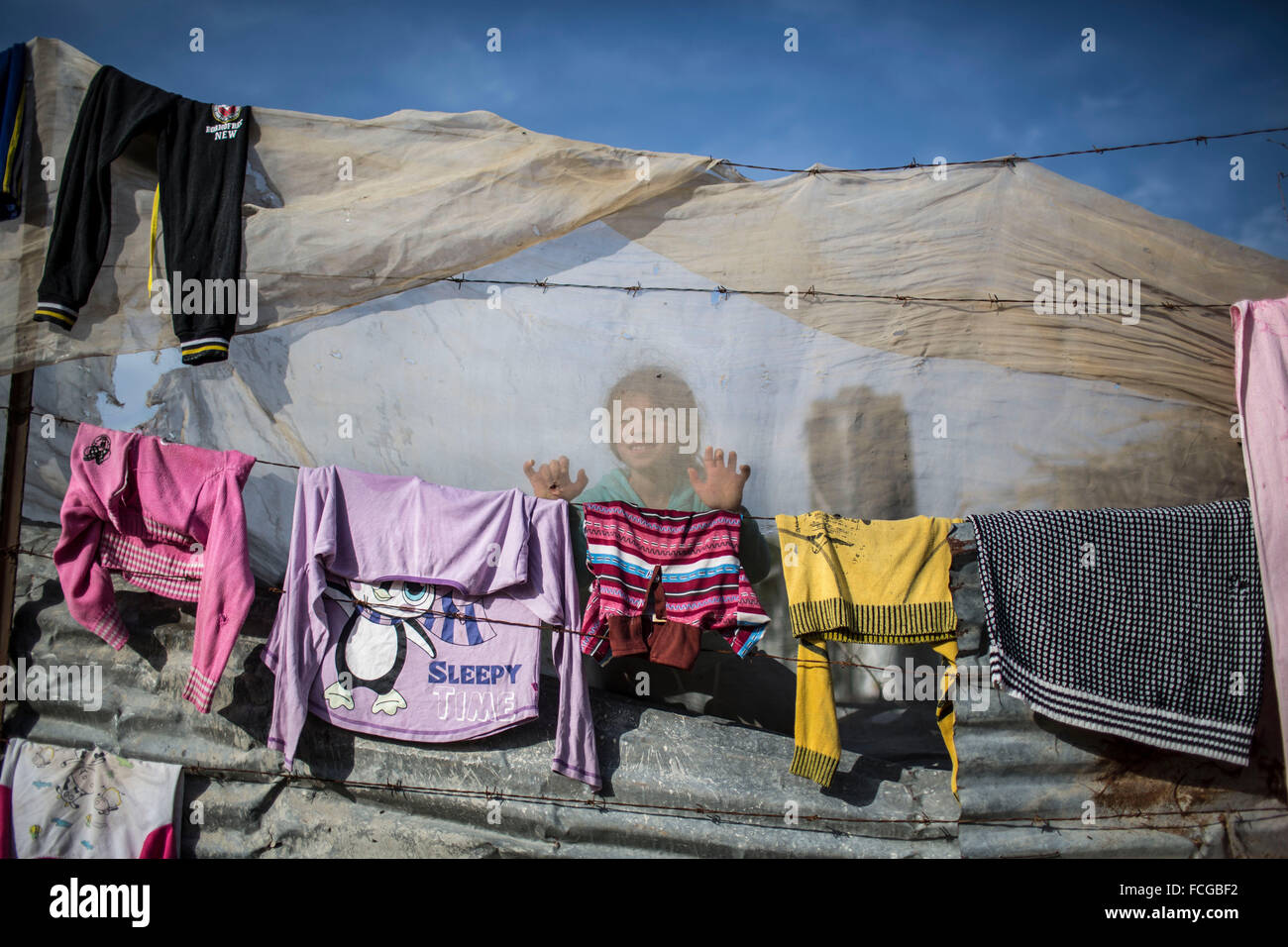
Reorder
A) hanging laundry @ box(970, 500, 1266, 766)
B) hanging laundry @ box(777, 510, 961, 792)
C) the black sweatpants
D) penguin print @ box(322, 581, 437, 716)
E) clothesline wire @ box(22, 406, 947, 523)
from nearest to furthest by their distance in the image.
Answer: hanging laundry @ box(970, 500, 1266, 766)
hanging laundry @ box(777, 510, 961, 792)
penguin print @ box(322, 581, 437, 716)
clothesline wire @ box(22, 406, 947, 523)
the black sweatpants

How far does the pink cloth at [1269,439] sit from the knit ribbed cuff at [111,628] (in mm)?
4513

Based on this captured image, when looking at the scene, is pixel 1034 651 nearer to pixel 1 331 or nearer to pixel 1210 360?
pixel 1210 360

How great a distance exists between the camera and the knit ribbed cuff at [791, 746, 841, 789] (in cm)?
334

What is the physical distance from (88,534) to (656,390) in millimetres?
2409

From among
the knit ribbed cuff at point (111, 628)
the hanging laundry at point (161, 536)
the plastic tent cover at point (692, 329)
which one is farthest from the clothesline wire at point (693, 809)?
the plastic tent cover at point (692, 329)

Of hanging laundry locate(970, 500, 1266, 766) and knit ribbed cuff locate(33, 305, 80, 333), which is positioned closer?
hanging laundry locate(970, 500, 1266, 766)

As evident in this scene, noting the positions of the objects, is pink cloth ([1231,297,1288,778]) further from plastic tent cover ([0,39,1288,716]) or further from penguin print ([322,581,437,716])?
penguin print ([322,581,437,716])

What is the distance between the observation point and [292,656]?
133 inches

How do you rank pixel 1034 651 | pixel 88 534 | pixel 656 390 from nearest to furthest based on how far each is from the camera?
pixel 1034 651 → pixel 88 534 → pixel 656 390

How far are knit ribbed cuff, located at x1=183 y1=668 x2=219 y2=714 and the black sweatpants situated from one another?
1.32m

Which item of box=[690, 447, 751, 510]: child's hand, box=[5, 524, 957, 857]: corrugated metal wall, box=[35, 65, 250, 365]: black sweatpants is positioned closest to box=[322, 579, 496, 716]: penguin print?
box=[5, 524, 957, 857]: corrugated metal wall

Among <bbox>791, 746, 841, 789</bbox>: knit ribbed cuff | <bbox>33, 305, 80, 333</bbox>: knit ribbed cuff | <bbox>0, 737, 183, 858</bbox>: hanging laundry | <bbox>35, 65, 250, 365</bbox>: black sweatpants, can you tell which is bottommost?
<bbox>0, 737, 183, 858</bbox>: hanging laundry
